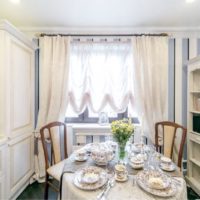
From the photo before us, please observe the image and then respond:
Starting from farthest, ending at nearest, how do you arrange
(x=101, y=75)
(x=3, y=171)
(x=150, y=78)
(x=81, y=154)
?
1. (x=101, y=75)
2. (x=150, y=78)
3. (x=3, y=171)
4. (x=81, y=154)

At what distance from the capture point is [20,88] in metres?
2.36

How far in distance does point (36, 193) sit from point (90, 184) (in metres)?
1.58

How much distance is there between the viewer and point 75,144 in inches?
109

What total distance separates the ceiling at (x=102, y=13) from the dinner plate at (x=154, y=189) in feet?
6.16

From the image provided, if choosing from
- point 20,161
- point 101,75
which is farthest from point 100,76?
point 20,161

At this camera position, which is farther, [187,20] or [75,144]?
[75,144]

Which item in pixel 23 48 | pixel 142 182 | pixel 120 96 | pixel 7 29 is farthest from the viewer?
pixel 120 96

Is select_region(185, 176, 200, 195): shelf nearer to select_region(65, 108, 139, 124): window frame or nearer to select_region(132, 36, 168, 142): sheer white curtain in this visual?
select_region(132, 36, 168, 142): sheer white curtain

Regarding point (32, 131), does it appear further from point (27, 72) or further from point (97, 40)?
point (97, 40)

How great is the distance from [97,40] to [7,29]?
1.30 meters

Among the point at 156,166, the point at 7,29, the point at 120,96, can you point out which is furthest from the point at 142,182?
the point at 7,29

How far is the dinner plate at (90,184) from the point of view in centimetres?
124

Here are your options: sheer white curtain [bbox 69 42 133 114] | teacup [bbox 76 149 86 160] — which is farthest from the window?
teacup [bbox 76 149 86 160]

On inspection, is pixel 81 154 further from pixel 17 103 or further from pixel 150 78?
pixel 150 78
